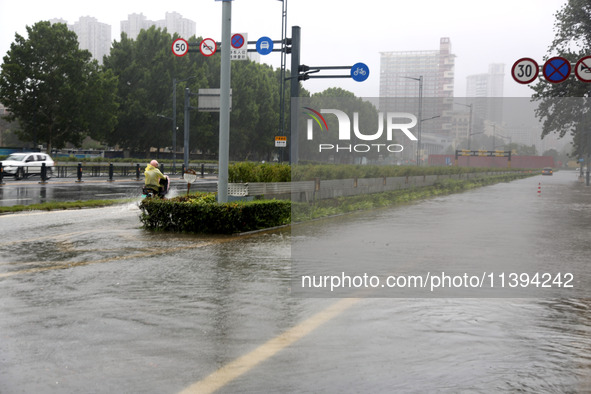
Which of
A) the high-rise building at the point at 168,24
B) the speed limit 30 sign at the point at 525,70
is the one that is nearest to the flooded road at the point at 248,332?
the speed limit 30 sign at the point at 525,70

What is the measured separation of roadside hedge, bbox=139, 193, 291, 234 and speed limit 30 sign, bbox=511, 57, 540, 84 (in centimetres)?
983

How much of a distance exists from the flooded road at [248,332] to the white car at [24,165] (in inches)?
1175

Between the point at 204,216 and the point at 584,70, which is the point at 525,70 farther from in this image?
the point at 204,216

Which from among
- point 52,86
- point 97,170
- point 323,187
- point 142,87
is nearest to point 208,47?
point 323,187

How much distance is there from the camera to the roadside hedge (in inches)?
548

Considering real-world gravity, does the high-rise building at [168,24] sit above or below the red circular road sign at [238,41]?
above

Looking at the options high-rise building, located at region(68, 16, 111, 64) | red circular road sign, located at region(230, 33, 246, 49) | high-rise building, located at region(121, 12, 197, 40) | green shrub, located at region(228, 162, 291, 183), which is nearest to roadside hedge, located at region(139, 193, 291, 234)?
green shrub, located at region(228, 162, 291, 183)

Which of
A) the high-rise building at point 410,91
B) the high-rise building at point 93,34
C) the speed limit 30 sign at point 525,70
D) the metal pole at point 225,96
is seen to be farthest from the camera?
the high-rise building at point 93,34

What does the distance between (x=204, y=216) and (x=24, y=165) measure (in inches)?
1146

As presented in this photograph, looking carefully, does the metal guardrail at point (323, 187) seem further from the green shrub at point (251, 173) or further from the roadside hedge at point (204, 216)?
the roadside hedge at point (204, 216)

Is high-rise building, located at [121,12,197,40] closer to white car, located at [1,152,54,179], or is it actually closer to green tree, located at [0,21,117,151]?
green tree, located at [0,21,117,151]

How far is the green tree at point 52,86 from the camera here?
5725cm

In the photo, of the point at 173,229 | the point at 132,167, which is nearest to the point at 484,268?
the point at 173,229

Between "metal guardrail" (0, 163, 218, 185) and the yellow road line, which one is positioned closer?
the yellow road line
